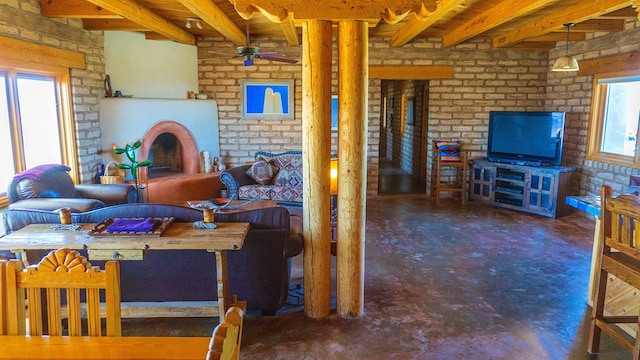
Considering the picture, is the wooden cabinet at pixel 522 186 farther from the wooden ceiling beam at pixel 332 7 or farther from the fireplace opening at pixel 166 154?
the fireplace opening at pixel 166 154

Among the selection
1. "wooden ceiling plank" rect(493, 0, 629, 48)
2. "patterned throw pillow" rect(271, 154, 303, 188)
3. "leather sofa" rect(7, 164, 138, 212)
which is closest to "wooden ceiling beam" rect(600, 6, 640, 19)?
"wooden ceiling plank" rect(493, 0, 629, 48)

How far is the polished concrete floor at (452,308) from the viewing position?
269 centimetres

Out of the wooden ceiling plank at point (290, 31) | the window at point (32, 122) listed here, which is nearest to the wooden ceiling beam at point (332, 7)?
the wooden ceiling plank at point (290, 31)

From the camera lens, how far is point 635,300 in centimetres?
277

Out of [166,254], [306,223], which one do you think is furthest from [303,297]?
[166,254]

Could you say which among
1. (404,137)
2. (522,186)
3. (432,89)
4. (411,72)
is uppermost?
(411,72)

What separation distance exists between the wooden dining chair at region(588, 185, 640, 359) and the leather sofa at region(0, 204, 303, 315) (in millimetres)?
1826

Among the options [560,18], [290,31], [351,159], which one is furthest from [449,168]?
[351,159]

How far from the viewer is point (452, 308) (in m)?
3.24

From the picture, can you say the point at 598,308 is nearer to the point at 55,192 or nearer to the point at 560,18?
the point at 560,18

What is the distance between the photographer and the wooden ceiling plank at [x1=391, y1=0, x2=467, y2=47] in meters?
3.72

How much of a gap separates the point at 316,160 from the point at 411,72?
4435 mm

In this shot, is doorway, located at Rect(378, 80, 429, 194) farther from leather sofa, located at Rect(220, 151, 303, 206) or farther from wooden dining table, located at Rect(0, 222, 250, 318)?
wooden dining table, located at Rect(0, 222, 250, 318)

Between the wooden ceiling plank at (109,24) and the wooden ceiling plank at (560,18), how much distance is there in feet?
15.4
